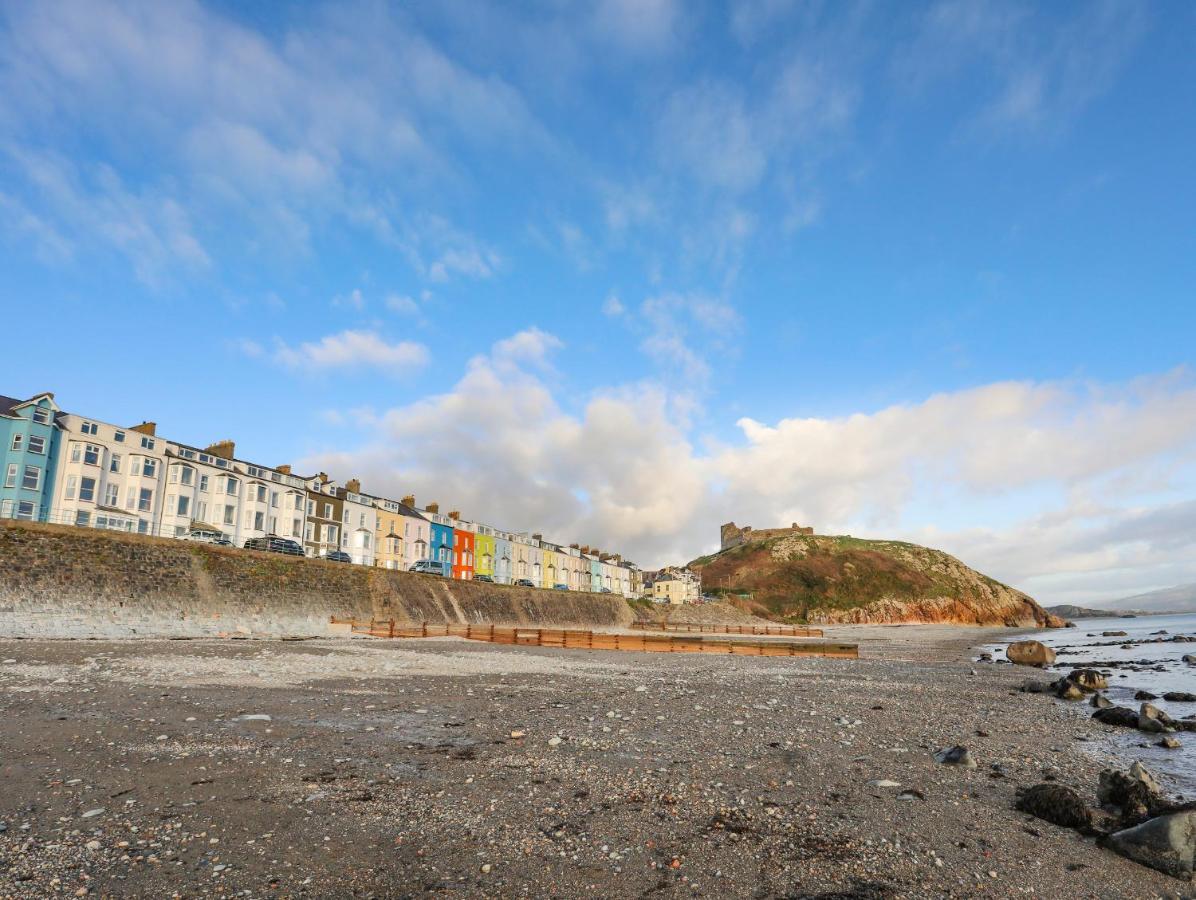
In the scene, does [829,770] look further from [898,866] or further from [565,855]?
[565,855]

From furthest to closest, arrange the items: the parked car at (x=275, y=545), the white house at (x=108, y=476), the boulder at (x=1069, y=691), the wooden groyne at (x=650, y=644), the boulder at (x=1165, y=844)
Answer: the white house at (x=108, y=476) < the parked car at (x=275, y=545) < the wooden groyne at (x=650, y=644) < the boulder at (x=1069, y=691) < the boulder at (x=1165, y=844)

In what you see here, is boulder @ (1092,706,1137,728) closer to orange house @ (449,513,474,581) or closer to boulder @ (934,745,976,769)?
boulder @ (934,745,976,769)

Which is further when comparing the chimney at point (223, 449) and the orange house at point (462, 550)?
the orange house at point (462, 550)

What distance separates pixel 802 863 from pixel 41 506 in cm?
6959

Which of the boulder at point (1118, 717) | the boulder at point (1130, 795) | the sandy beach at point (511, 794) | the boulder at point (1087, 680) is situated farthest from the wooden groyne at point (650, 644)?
the boulder at point (1130, 795)

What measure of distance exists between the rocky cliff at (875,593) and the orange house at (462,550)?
8289 cm

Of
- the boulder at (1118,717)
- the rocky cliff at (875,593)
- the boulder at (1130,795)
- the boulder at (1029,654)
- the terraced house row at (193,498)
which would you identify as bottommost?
the boulder at (1029,654)

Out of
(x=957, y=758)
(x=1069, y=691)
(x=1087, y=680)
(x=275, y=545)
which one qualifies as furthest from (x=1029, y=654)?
(x=275, y=545)

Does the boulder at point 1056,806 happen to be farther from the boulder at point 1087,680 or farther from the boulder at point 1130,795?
the boulder at point 1087,680

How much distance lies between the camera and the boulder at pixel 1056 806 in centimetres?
892

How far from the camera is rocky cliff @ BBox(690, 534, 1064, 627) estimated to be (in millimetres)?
169125

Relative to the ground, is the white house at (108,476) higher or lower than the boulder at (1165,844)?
higher

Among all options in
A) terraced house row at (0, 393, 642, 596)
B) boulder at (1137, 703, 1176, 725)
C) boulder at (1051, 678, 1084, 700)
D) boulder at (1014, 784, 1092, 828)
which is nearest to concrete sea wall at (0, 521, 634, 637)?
terraced house row at (0, 393, 642, 596)

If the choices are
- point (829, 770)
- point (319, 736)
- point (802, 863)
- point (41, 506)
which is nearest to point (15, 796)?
point (319, 736)
